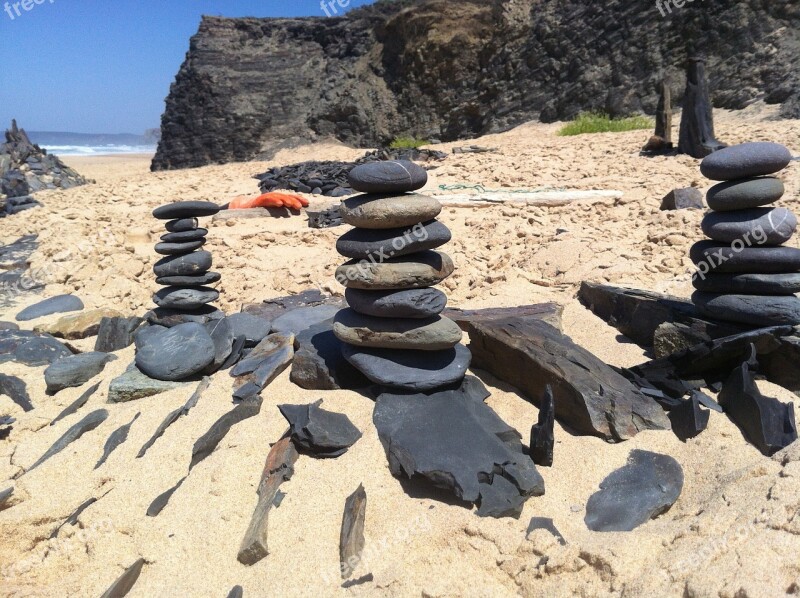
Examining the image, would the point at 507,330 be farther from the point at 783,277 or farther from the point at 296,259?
the point at 296,259

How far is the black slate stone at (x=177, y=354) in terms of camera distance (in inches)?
163

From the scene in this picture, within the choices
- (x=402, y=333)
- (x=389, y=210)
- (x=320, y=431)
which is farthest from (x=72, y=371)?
(x=389, y=210)

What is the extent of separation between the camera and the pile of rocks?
12.5 metres

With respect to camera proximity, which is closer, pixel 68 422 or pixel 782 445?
pixel 782 445

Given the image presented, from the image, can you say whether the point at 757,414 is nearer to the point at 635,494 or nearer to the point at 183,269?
the point at 635,494

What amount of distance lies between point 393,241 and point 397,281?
263 mm

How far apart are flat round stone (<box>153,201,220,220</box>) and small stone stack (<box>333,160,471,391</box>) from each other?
2.12m

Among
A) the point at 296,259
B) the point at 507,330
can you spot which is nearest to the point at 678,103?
the point at 296,259

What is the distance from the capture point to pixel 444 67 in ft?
67.9

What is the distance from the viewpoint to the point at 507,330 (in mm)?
3789

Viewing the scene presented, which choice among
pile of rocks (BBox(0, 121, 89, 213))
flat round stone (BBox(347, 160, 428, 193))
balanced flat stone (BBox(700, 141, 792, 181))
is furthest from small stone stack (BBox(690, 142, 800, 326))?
pile of rocks (BBox(0, 121, 89, 213))

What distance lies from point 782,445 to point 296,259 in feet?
17.8

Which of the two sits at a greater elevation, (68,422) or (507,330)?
(507,330)

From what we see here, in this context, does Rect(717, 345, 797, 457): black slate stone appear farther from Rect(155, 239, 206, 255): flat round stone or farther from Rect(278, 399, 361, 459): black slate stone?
Rect(155, 239, 206, 255): flat round stone
